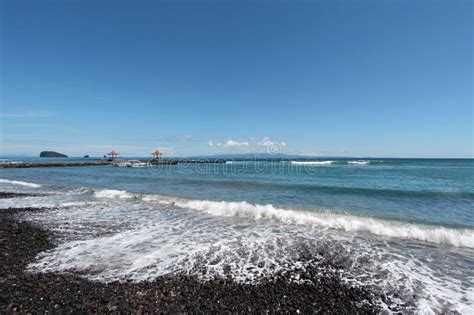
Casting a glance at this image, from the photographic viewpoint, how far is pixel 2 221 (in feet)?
28.7

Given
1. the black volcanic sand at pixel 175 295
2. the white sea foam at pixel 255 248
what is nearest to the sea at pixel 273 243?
the white sea foam at pixel 255 248

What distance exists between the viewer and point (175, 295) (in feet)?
13.4

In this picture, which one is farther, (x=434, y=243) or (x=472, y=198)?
(x=472, y=198)

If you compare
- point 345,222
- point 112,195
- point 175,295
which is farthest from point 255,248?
point 112,195

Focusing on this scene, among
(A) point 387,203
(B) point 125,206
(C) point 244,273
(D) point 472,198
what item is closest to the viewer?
(C) point 244,273

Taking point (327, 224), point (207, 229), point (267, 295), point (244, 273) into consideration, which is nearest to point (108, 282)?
point (244, 273)

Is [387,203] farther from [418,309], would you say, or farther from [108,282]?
[108,282]

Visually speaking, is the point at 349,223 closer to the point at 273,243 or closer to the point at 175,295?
the point at 273,243

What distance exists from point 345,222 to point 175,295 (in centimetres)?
759

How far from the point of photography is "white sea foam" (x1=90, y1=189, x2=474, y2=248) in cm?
759

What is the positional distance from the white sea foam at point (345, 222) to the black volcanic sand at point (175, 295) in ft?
15.4

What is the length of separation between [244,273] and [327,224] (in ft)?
18.3

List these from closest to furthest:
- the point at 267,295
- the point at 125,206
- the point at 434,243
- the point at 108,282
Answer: the point at 267,295 < the point at 108,282 < the point at 434,243 < the point at 125,206

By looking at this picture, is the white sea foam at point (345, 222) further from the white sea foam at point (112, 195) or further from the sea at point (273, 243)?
the white sea foam at point (112, 195)
